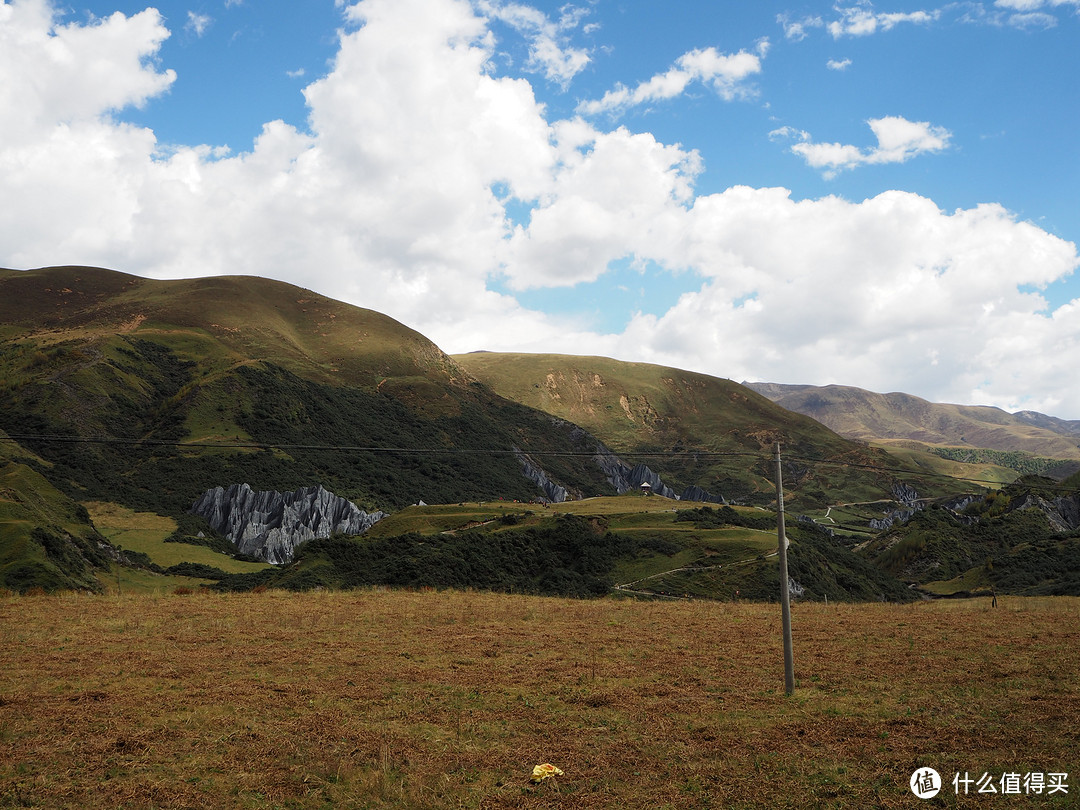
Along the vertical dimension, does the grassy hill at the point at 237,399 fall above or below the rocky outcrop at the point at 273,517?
above

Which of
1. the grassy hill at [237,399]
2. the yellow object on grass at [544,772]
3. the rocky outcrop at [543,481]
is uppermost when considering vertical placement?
the grassy hill at [237,399]

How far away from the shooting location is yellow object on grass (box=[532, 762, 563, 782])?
431 inches

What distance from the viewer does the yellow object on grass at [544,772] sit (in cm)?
1094

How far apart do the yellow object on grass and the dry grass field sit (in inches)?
4.7

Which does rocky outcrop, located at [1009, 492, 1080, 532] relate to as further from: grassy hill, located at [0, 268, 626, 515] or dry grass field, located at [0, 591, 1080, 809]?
dry grass field, located at [0, 591, 1080, 809]

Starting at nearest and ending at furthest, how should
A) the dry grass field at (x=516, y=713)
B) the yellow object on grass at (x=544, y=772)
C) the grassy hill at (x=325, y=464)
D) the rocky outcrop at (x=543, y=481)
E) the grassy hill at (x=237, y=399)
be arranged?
the dry grass field at (x=516, y=713) → the yellow object on grass at (x=544, y=772) → the grassy hill at (x=325, y=464) → the grassy hill at (x=237, y=399) → the rocky outcrop at (x=543, y=481)

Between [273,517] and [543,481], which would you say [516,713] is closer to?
[273,517]

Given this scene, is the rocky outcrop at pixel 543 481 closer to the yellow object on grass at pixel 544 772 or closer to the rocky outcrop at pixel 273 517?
the rocky outcrop at pixel 273 517

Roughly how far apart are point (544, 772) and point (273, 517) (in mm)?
76405

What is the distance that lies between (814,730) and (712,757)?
2593mm

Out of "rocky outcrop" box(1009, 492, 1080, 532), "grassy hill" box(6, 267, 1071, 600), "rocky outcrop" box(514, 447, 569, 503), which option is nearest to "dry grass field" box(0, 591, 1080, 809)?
"grassy hill" box(6, 267, 1071, 600)

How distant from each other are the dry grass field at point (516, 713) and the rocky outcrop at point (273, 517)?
52.4m

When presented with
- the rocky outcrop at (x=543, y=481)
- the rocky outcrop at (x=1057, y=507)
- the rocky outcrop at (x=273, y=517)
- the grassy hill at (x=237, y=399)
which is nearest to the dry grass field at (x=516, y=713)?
the grassy hill at (x=237, y=399)

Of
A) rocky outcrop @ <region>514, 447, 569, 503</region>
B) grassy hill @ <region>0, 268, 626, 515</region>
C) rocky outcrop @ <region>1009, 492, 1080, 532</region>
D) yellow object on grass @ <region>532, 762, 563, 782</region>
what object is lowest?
rocky outcrop @ <region>1009, 492, 1080, 532</region>
